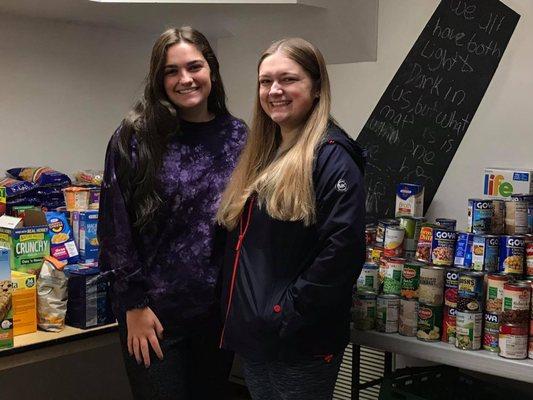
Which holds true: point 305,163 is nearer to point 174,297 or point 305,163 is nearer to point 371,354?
point 174,297

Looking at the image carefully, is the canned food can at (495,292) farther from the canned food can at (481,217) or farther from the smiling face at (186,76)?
the smiling face at (186,76)

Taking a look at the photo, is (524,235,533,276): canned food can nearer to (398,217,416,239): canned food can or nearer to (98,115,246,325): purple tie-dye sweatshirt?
(398,217,416,239): canned food can

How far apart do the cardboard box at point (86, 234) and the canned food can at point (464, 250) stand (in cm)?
138

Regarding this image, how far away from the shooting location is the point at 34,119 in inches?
124

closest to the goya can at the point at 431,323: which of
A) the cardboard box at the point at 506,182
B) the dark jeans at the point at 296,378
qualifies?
the dark jeans at the point at 296,378

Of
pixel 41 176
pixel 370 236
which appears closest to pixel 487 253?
pixel 370 236

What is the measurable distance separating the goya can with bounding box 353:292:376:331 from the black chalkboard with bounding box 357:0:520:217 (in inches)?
35.6

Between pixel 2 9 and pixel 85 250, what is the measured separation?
1104 millimetres

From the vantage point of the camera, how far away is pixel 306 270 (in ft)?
5.55

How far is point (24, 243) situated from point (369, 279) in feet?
4.12

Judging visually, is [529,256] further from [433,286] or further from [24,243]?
[24,243]

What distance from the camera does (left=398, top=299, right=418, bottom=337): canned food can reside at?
223 centimetres

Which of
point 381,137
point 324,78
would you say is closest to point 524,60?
point 381,137

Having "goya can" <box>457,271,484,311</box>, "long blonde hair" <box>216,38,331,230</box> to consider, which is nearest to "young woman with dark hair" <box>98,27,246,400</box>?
"long blonde hair" <box>216,38,331,230</box>
